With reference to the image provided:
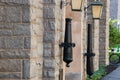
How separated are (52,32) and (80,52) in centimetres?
439

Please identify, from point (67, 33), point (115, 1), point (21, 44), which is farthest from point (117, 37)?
point (115, 1)

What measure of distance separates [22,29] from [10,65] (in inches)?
20.4

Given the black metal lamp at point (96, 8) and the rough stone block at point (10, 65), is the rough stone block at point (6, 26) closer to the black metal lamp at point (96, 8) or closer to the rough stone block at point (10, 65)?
the rough stone block at point (10, 65)

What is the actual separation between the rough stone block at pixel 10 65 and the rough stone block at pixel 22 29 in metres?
0.39

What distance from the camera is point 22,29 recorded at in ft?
20.3

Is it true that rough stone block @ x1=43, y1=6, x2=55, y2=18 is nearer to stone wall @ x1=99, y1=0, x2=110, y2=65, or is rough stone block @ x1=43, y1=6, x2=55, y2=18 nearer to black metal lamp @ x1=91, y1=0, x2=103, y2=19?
black metal lamp @ x1=91, y1=0, x2=103, y2=19

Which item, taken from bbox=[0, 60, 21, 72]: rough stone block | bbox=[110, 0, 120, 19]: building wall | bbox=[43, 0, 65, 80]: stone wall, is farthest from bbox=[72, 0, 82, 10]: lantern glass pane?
bbox=[110, 0, 120, 19]: building wall

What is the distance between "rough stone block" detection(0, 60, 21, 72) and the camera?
20.0 feet

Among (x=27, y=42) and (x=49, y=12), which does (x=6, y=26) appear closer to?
(x=27, y=42)

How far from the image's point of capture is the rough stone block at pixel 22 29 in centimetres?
617

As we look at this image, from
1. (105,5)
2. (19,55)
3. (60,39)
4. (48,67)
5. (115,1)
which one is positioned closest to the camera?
(19,55)

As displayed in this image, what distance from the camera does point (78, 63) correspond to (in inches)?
461

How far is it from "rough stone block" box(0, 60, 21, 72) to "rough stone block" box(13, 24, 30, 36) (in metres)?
0.39

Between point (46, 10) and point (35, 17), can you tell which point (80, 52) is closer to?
point (46, 10)
